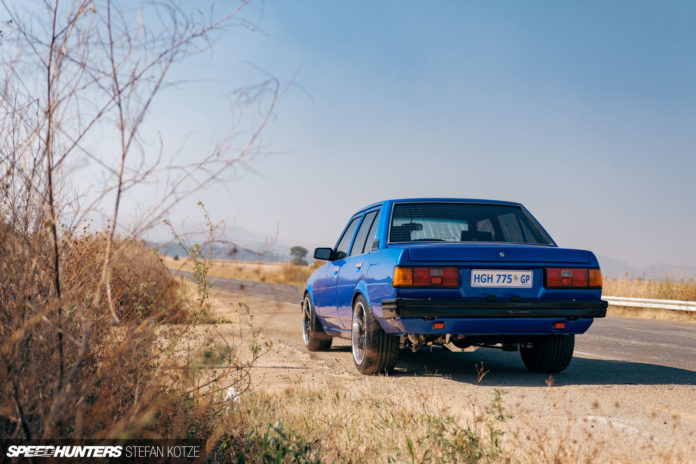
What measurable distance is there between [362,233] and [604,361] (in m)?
3.12

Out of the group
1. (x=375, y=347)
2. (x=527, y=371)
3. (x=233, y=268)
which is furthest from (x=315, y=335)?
(x=233, y=268)

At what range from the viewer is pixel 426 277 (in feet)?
17.9

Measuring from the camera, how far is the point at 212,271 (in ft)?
12.4

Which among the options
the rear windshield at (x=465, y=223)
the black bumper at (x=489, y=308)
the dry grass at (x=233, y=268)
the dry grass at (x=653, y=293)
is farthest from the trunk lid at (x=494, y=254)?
the dry grass at (x=653, y=293)

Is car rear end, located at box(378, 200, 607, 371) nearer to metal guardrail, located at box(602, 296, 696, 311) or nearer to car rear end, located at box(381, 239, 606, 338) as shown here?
car rear end, located at box(381, 239, 606, 338)

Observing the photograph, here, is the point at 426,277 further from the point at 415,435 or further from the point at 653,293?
the point at 653,293

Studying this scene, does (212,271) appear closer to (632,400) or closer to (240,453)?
(240,453)

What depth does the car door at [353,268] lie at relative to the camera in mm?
6625

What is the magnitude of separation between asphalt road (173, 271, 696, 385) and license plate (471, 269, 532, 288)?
2.97 ft

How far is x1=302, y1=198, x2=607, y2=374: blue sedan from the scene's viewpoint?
548cm

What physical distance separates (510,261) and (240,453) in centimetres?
302

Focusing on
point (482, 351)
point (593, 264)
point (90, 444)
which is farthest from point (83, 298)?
point (482, 351)

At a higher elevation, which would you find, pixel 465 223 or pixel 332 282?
pixel 465 223

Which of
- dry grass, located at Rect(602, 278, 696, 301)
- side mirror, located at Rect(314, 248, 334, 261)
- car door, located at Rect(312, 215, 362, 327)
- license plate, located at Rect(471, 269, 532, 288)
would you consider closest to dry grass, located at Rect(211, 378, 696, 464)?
license plate, located at Rect(471, 269, 532, 288)
